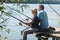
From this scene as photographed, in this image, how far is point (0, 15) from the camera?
332 cm

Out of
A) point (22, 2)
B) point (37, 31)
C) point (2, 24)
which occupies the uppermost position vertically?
point (22, 2)

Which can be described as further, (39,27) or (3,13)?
(39,27)

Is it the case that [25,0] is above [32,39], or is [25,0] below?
above

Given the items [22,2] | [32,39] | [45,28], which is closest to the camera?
[22,2]

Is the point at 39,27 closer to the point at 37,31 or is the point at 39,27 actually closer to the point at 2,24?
the point at 37,31

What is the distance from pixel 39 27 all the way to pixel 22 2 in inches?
93.6

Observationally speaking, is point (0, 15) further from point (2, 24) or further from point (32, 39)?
point (32, 39)

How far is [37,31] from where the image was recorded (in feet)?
17.2

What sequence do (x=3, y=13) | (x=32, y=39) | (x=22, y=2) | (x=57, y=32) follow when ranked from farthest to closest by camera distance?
(x=32, y=39) → (x=57, y=32) → (x=3, y=13) → (x=22, y=2)

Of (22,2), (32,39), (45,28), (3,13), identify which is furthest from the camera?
(32,39)

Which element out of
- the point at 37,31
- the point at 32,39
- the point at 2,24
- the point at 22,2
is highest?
the point at 22,2

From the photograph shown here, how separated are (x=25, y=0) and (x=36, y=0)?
155 millimetres

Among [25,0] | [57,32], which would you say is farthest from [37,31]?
[25,0]

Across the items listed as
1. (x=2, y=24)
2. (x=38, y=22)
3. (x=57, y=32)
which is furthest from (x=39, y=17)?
(x=2, y=24)
